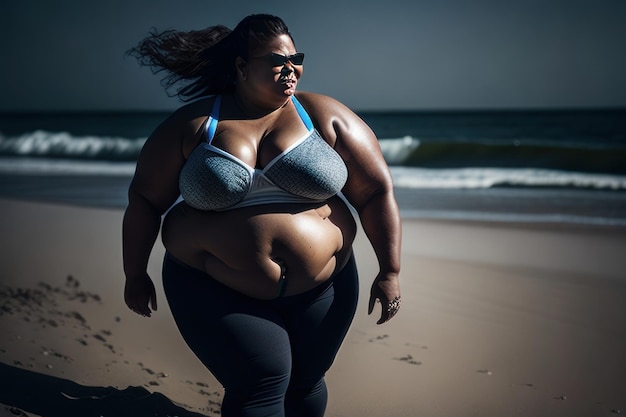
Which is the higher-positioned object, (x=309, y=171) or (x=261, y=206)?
(x=309, y=171)

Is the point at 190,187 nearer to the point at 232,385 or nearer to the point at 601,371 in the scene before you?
the point at 232,385

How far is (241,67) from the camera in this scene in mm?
2033

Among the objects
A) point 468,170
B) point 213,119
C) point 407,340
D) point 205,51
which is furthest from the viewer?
point 468,170

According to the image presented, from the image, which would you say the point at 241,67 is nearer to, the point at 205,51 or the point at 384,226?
the point at 205,51

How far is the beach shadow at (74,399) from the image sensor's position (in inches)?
113

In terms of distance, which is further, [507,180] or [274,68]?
[507,180]

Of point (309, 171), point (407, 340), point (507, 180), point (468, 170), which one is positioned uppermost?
point (309, 171)

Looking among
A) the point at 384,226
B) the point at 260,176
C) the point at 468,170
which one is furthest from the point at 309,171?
the point at 468,170

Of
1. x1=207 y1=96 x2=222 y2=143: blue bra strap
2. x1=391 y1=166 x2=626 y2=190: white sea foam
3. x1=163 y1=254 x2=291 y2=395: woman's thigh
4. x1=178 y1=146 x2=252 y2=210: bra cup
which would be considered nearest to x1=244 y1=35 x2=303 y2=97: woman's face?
x1=207 y1=96 x2=222 y2=143: blue bra strap

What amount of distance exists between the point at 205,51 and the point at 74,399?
1.65 meters

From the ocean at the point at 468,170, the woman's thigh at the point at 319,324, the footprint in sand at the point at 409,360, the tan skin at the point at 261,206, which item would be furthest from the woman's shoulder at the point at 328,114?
the ocean at the point at 468,170

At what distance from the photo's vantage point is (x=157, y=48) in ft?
7.36

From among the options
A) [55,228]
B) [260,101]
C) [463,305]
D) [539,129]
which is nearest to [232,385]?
[260,101]

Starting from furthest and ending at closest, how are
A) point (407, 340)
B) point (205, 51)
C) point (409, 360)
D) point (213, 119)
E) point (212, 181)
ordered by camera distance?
point (407, 340)
point (409, 360)
point (205, 51)
point (213, 119)
point (212, 181)
